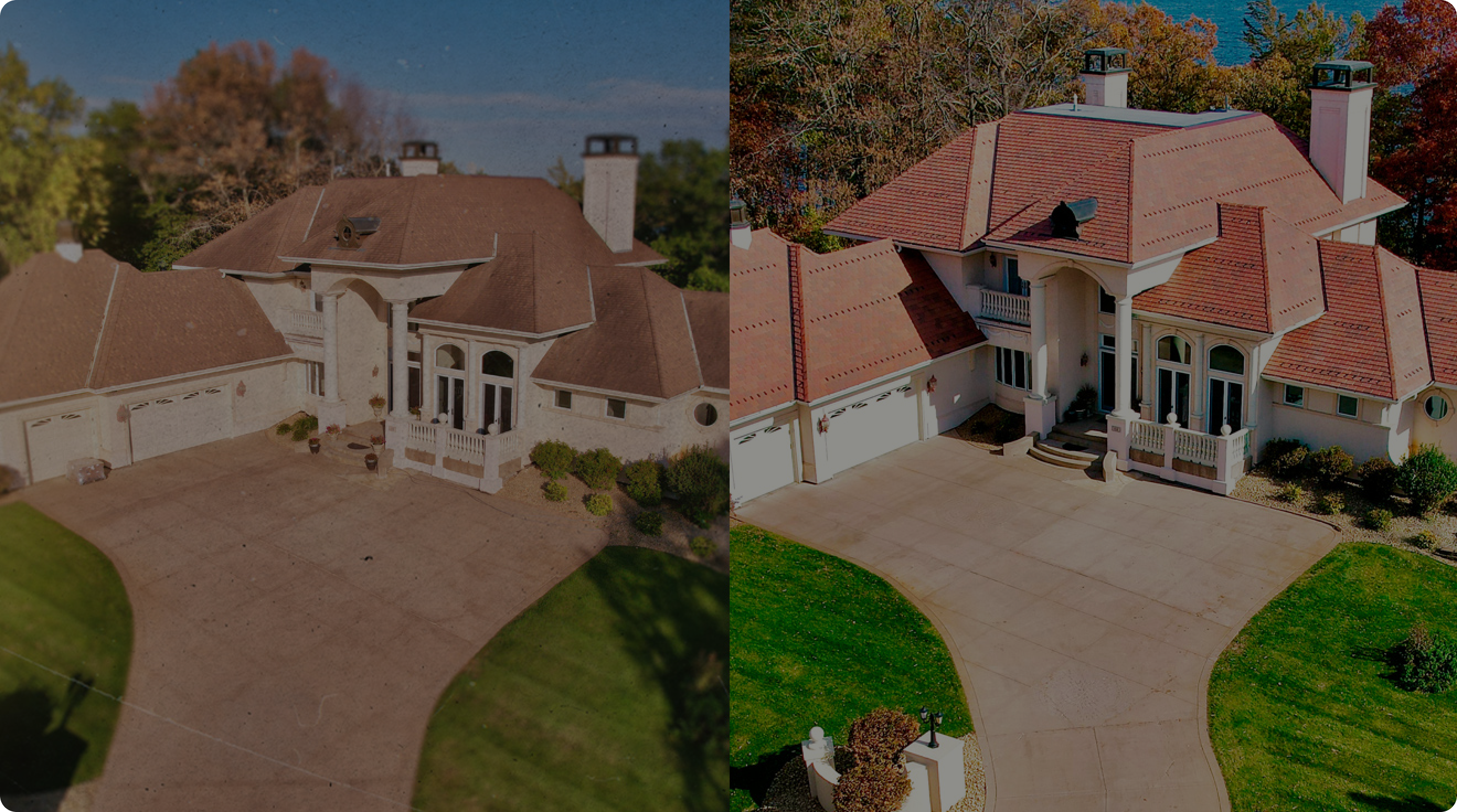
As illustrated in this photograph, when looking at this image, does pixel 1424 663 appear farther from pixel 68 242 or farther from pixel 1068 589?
pixel 68 242

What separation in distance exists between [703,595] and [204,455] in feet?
5.91

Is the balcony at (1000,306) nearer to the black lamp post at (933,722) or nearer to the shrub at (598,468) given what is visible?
the black lamp post at (933,722)

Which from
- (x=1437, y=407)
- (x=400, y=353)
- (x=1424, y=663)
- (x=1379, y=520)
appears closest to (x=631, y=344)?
(x=400, y=353)

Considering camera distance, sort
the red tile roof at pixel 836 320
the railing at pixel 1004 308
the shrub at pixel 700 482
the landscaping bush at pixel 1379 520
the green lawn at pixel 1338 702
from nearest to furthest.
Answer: the shrub at pixel 700 482 < the green lawn at pixel 1338 702 < the landscaping bush at pixel 1379 520 < the red tile roof at pixel 836 320 < the railing at pixel 1004 308

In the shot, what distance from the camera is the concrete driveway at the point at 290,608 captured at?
12.5ft

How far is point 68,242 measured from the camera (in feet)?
13.3

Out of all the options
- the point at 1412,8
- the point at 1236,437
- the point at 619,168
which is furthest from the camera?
the point at 1412,8

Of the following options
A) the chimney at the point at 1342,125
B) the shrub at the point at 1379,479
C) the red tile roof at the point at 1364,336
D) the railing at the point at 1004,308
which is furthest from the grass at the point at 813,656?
the chimney at the point at 1342,125

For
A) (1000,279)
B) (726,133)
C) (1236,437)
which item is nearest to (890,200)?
(1000,279)

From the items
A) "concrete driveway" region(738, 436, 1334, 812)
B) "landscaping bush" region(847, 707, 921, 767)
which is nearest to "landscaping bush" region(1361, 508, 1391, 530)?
"concrete driveway" region(738, 436, 1334, 812)

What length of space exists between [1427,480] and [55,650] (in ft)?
70.5

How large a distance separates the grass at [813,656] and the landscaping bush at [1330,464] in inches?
336

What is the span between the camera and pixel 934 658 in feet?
54.4

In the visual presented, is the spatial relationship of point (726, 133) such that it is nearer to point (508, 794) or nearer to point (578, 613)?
point (578, 613)
